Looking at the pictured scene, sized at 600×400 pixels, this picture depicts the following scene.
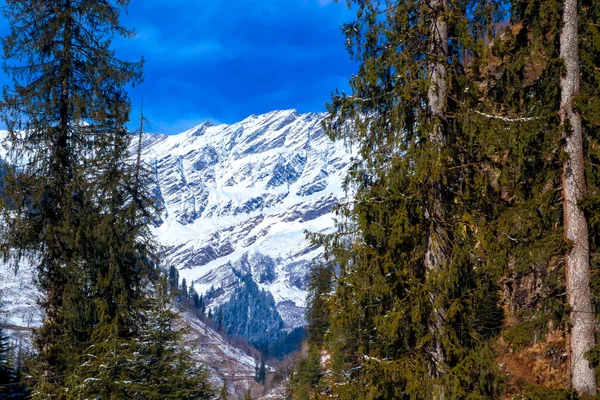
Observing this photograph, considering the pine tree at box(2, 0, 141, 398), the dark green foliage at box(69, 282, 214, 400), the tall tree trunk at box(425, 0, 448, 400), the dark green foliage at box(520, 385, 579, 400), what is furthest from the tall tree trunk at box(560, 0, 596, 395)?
the pine tree at box(2, 0, 141, 398)

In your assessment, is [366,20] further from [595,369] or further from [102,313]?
[102,313]

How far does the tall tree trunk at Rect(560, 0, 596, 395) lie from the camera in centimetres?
783

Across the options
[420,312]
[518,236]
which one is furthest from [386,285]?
[518,236]

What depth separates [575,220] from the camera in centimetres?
816

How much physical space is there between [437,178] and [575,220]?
2406 mm

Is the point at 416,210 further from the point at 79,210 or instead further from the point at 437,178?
the point at 79,210

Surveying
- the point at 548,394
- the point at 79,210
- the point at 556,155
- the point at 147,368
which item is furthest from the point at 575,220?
the point at 79,210

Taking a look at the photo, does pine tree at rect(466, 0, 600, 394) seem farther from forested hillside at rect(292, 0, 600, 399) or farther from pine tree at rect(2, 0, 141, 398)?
pine tree at rect(2, 0, 141, 398)

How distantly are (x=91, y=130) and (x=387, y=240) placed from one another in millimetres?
8149

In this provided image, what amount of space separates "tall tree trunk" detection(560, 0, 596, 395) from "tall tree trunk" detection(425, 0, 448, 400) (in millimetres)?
1971

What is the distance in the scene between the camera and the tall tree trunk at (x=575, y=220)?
7.83 metres

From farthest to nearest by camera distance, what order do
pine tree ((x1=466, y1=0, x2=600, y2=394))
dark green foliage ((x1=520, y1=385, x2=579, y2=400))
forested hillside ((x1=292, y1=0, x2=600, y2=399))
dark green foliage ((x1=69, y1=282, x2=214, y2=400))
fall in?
dark green foliage ((x1=69, y1=282, x2=214, y2=400)) < pine tree ((x1=466, y1=0, x2=600, y2=394)) < forested hillside ((x1=292, y1=0, x2=600, y2=399)) < dark green foliage ((x1=520, y1=385, x2=579, y2=400))

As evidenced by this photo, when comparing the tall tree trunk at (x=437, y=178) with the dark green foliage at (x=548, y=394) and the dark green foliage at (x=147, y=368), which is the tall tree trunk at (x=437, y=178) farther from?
the dark green foliage at (x=147, y=368)

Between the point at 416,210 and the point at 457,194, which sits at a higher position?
the point at 457,194
